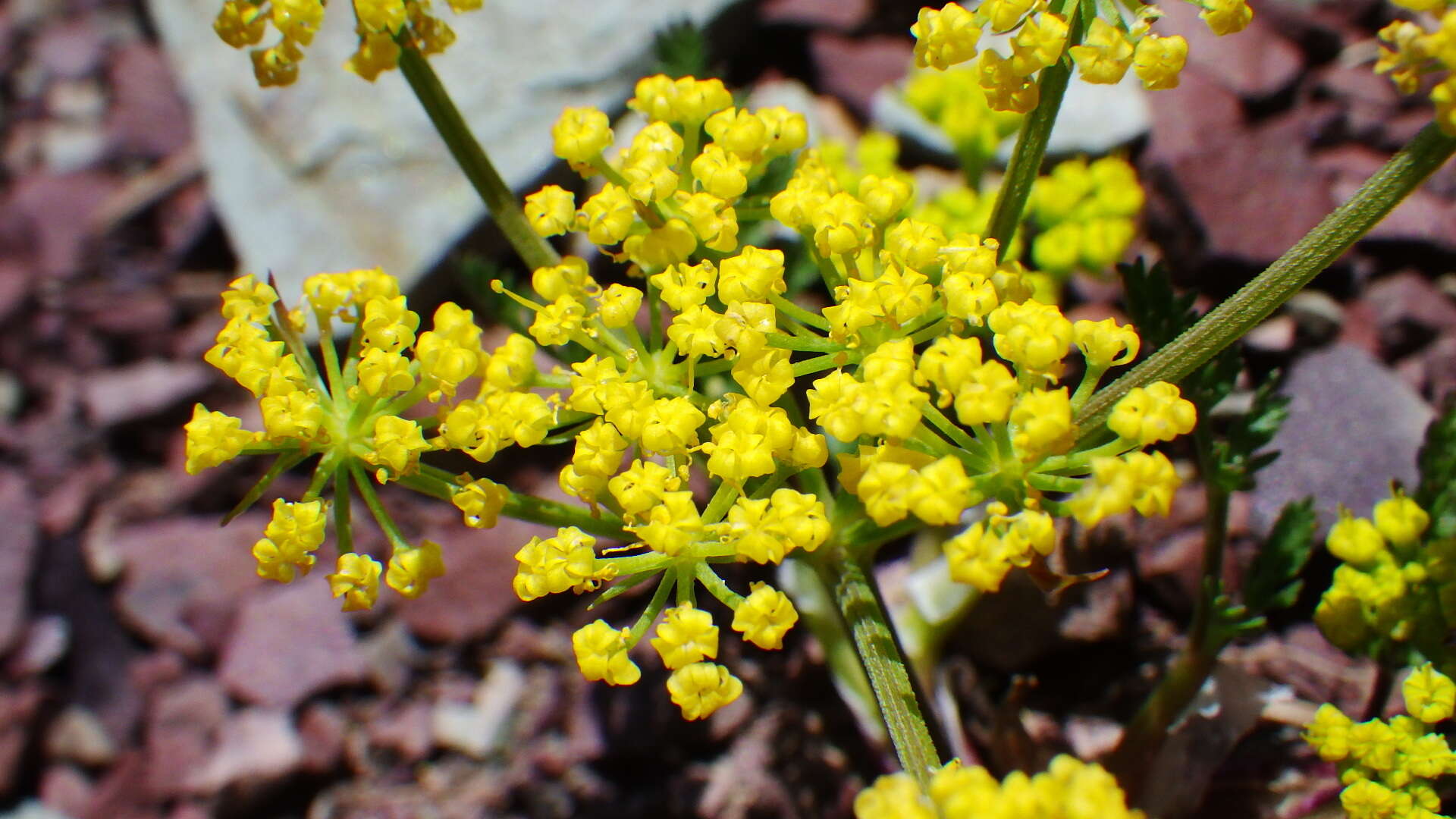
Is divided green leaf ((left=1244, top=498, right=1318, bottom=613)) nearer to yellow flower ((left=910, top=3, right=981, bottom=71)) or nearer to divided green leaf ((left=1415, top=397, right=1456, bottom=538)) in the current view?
divided green leaf ((left=1415, top=397, right=1456, bottom=538))

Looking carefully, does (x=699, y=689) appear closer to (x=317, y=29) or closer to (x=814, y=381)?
(x=814, y=381)

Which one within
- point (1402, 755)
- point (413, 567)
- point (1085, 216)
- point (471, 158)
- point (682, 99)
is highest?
point (471, 158)

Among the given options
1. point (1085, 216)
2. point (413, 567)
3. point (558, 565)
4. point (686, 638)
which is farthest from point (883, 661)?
point (1085, 216)

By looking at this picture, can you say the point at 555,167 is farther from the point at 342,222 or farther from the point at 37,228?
the point at 37,228

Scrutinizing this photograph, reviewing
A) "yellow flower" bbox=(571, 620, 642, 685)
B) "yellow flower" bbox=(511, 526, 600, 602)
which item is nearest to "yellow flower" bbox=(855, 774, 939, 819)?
"yellow flower" bbox=(571, 620, 642, 685)

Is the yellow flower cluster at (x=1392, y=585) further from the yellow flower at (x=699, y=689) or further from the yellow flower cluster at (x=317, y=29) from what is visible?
the yellow flower cluster at (x=317, y=29)

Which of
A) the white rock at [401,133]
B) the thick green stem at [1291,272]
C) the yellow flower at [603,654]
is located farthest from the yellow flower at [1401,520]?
the white rock at [401,133]

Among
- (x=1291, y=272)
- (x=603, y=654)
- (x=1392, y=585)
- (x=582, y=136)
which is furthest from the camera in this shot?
(x=1392, y=585)
